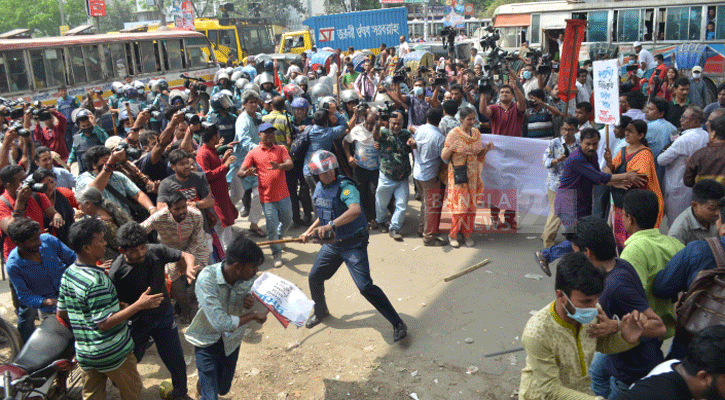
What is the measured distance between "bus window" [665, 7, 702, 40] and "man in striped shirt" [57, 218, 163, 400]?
16759 mm

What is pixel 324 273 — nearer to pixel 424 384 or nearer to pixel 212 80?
pixel 424 384

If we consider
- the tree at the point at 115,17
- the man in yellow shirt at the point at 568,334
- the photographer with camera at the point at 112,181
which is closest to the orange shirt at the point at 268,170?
the photographer with camera at the point at 112,181

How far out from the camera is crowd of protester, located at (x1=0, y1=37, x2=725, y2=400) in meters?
2.66

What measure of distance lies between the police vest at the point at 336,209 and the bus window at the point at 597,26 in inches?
599

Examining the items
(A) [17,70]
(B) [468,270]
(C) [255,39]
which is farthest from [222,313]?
(C) [255,39]

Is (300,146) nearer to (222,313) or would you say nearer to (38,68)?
(222,313)

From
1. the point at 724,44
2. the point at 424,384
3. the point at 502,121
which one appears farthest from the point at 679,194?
the point at 724,44

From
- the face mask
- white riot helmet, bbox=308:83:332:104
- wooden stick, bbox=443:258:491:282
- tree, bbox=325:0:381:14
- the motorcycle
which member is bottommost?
wooden stick, bbox=443:258:491:282

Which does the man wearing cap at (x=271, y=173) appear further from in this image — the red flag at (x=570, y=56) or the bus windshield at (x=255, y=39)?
the bus windshield at (x=255, y=39)

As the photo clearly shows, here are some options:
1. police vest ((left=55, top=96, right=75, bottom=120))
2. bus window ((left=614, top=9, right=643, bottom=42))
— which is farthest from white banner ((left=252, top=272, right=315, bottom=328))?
bus window ((left=614, top=9, right=643, bottom=42))

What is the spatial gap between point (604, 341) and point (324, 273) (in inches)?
115

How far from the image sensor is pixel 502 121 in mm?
7266

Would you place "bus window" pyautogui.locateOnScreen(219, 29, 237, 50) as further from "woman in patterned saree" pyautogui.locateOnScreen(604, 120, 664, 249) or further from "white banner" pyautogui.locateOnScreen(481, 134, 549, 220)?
"woman in patterned saree" pyautogui.locateOnScreen(604, 120, 664, 249)

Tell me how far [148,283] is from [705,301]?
3378mm
